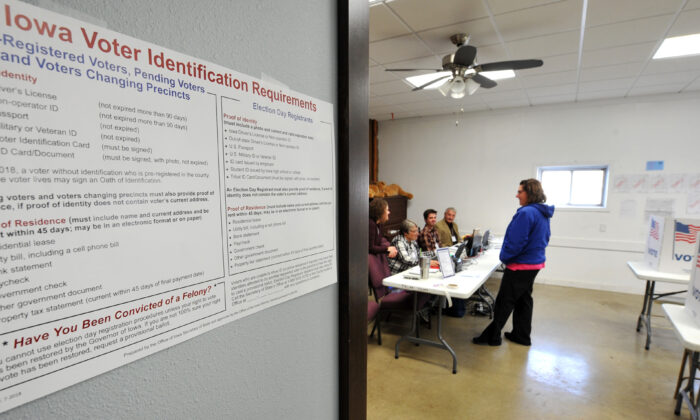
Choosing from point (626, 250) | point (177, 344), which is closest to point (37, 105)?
point (177, 344)

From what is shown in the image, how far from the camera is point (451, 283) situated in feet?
9.01

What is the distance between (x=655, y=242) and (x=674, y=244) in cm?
21

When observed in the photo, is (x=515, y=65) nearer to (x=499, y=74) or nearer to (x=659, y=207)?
(x=499, y=74)

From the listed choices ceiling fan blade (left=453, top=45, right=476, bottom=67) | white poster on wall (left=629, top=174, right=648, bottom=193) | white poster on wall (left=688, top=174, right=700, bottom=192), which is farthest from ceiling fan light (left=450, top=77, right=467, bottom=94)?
white poster on wall (left=688, top=174, right=700, bottom=192)

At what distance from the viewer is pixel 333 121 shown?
35.9 inches

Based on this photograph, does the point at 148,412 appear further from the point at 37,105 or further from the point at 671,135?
the point at 671,135

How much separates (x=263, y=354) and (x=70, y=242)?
469 millimetres

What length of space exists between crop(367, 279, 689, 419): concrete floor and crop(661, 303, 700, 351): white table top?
0.83 meters

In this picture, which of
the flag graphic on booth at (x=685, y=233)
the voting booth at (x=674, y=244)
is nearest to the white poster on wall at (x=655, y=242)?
the voting booth at (x=674, y=244)

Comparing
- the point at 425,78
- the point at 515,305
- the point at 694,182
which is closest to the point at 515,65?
the point at 425,78

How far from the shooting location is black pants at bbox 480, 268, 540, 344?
119 inches

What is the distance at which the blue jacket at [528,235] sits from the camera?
9.43ft

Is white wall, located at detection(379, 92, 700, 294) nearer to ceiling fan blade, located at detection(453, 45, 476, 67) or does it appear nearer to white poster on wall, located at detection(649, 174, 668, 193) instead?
white poster on wall, located at detection(649, 174, 668, 193)

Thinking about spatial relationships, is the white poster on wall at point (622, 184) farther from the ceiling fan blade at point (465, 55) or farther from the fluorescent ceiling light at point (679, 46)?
the ceiling fan blade at point (465, 55)
